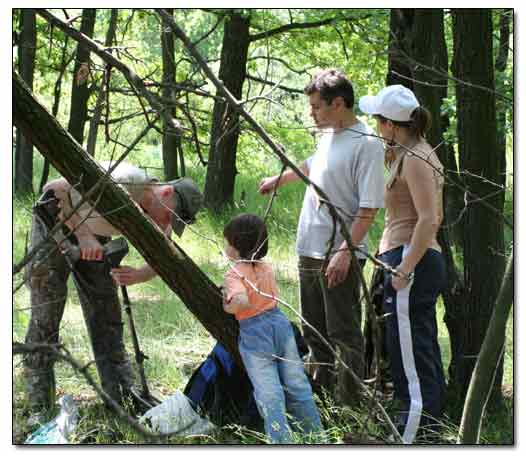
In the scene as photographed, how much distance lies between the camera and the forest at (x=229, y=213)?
2.23 meters

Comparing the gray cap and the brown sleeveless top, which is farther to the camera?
the gray cap

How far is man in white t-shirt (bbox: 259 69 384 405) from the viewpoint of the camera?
9.34 feet

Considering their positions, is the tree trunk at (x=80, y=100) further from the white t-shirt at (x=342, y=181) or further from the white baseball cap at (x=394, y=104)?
the white baseball cap at (x=394, y=104)

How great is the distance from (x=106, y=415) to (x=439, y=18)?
6.96 feet

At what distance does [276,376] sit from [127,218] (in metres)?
0.76

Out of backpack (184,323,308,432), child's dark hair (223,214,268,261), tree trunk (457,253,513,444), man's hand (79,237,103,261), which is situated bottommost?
backpack (184,323,308,432)

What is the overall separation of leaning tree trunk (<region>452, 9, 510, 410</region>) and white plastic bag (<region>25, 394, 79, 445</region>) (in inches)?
59.1

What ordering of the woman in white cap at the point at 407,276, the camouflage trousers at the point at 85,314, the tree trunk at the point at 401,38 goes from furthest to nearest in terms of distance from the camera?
the tree trunk at the point at 401,38 → the camouflage trousers at the point at 85,314 → the woman in white cap at the point at 407,276

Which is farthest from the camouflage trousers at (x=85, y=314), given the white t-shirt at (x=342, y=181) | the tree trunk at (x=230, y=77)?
the tree trunk at (x=230, y=77)

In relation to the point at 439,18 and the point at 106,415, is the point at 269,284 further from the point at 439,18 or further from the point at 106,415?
the point at 439,18

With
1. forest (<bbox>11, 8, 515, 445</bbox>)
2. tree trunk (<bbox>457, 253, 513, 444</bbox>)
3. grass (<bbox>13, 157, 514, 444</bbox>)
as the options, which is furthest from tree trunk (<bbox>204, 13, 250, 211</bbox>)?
tree trunk (<bbox>457, 253, 513, 444</bbox>)

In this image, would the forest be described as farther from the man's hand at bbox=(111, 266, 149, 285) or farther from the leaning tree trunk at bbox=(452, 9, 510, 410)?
the man's hand at bbox=(111, 266, 149, 285)

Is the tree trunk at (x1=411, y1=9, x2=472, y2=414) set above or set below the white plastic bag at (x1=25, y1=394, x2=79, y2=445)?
above

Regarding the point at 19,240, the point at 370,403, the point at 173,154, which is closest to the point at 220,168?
the point at 173,154
